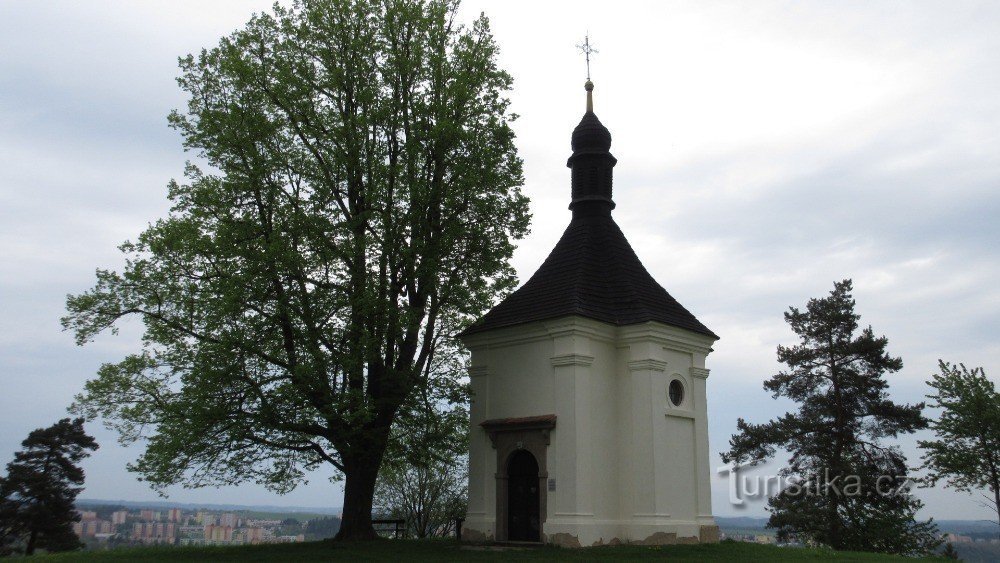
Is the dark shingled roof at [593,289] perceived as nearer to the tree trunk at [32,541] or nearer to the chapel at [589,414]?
the chapel at [589,414]

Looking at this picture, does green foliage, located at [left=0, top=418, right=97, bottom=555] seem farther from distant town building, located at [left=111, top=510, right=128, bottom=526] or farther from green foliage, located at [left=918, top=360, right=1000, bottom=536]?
green foliage, located at [left=918, top=360, right=1000, bottom=536]

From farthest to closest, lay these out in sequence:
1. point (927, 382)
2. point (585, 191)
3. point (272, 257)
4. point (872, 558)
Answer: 1. point (927, 382)
2. point (585, 191)
3. point (272, 257)
4. point (872, 558)

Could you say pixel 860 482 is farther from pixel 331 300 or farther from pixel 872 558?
pixel 331 300

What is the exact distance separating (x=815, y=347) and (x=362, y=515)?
68.2ft

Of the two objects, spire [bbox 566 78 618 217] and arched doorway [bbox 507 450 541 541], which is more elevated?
spire [bbox 566 78 618 217]

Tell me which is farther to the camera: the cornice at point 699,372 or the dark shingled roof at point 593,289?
the cornice at point 699,372

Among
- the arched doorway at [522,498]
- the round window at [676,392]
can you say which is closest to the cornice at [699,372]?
the round window at [676,392]

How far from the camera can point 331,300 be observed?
18.3 m

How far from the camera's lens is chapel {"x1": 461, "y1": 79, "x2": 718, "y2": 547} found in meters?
18.3

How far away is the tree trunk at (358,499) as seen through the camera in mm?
19078

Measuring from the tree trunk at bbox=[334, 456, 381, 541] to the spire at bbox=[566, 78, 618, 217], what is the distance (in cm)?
977

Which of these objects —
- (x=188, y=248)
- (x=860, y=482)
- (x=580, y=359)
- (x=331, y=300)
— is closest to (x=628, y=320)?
(x=580, y=359)

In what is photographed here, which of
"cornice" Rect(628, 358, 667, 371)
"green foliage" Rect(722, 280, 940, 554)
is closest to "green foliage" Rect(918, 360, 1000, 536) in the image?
"green foliage" Rect(722, 280, 940, 554)

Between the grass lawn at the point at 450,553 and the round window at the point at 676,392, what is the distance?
3623mm
